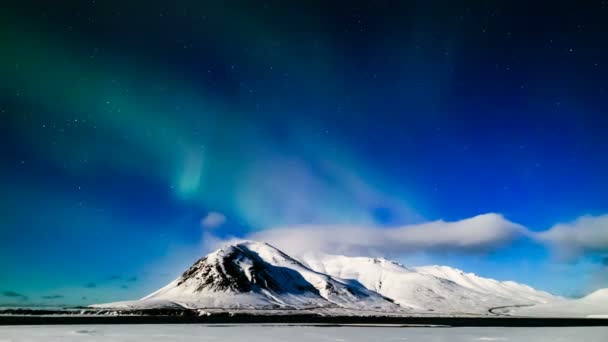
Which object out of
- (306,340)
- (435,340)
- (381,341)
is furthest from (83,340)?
(435,340)

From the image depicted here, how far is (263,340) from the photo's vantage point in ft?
151

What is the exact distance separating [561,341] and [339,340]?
73.2 ft

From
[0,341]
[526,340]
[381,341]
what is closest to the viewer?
[0,341]

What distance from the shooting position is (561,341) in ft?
156

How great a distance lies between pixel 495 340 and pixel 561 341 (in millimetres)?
6190

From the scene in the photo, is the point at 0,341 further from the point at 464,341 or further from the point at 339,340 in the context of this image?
the point at 464,341

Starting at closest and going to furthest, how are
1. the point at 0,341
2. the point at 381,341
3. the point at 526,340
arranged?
the point at 0,341 < the point at 381,341 < the point at 526,340

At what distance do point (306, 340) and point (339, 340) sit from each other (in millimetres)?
3554

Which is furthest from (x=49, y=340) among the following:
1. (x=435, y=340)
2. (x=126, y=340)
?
(x=435, y=340)

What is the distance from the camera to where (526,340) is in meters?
49.6

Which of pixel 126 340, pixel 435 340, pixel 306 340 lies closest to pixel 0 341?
pixel 126 340

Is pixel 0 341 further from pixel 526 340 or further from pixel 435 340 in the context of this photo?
pixel 526 340

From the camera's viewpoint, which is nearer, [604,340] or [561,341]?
[561,341]

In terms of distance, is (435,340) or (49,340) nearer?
(49,340)
